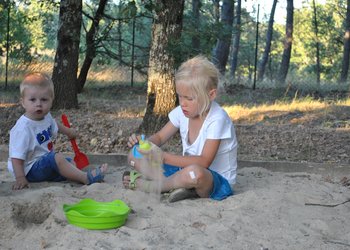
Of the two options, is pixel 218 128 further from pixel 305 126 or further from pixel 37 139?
pixel 305 126

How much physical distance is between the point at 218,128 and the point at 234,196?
0.41m

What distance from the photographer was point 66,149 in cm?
461

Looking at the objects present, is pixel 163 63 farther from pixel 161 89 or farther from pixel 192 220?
pixel 192 220

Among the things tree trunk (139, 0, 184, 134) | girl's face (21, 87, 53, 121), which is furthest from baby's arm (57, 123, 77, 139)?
tree trunk (139, 0, 184, 134)

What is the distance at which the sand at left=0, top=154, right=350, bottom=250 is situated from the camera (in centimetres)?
223

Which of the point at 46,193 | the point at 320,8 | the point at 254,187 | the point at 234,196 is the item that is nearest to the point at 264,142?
the point at 254,187

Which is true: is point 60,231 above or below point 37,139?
below

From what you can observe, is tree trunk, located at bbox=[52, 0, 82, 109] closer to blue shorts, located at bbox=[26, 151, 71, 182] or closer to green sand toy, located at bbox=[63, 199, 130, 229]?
blue shorts, located at bbox=[26, 151, 71, 182]

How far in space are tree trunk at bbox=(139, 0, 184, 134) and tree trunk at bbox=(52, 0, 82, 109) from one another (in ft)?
7.08

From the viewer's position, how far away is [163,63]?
4.72 metres

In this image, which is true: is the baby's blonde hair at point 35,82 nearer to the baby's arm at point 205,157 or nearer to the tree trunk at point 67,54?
the baby's arm at point 205,157

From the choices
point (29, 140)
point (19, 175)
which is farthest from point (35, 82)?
point (19, 175)

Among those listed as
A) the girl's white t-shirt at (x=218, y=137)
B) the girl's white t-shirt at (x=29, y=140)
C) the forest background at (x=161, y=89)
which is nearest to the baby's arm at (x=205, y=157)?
the girl's white t-shirt at (x=218, y=137)

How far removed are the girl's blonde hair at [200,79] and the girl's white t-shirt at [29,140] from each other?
108cm
